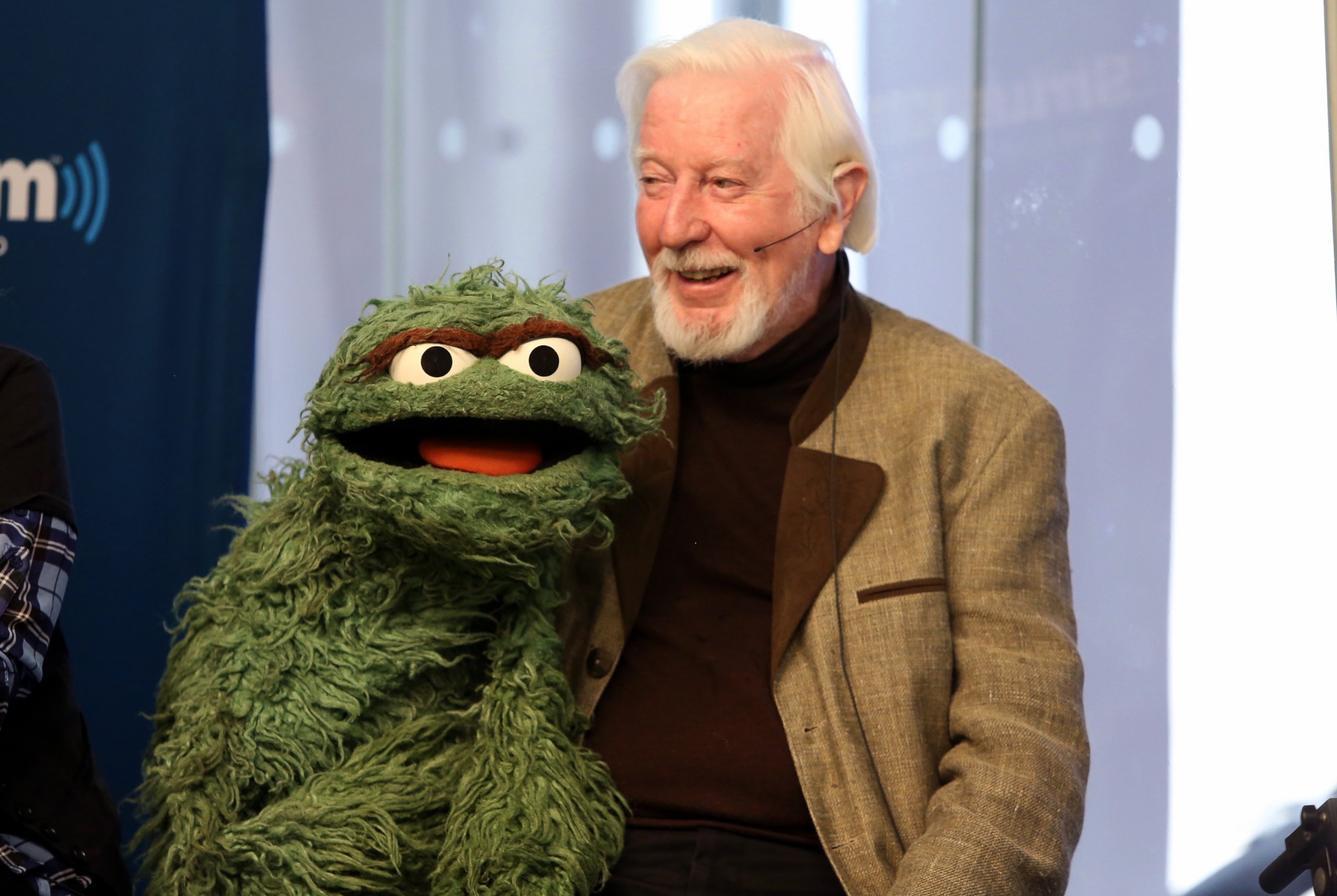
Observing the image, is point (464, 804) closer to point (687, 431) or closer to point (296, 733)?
point (296, 733)

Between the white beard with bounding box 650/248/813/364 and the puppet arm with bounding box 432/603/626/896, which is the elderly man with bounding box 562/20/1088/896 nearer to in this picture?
the white beard with bounding box 650/248/813/364

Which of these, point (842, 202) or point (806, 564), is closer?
point (806, 564)

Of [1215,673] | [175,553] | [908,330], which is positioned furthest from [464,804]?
[1215,673]

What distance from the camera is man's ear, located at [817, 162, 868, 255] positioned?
1527mm

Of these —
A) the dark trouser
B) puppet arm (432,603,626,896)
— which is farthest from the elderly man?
puppet arm (432,603,626,896)

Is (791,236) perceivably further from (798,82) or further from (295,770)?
(295,770)

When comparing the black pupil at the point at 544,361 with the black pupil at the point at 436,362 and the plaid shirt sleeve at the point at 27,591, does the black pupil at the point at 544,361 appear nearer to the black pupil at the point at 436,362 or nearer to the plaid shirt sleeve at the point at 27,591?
the black pupil at the point at 436,362

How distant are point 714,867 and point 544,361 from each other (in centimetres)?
53

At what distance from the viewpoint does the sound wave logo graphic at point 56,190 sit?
186cm

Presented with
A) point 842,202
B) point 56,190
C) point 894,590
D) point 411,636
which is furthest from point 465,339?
point 56,190

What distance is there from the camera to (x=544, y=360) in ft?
3.57

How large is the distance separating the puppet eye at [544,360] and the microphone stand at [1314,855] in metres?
0.69

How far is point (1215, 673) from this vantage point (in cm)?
202

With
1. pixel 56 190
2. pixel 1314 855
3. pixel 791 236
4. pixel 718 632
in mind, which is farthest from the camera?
pixel 56 190
